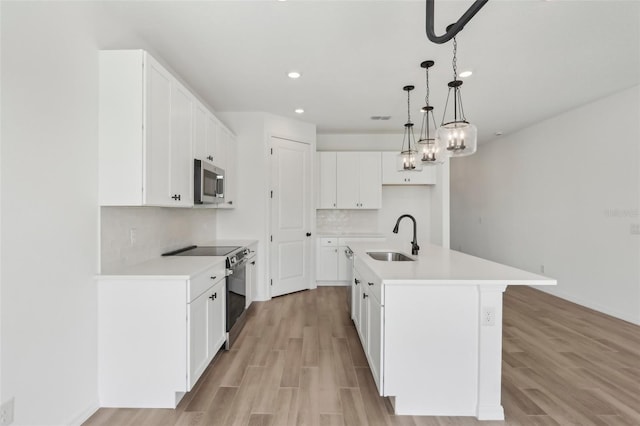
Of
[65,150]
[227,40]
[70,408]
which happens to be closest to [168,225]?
[65,150]

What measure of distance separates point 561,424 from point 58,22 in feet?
12.1

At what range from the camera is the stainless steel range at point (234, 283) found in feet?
8.91

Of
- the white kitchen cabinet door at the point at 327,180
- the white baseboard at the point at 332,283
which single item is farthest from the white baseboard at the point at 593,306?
the white kitchen cabinet door at the point at 327,180

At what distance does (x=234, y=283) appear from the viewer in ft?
9.43

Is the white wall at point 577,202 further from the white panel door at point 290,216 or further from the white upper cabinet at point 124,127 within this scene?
the white upper cabinet at point 124,127

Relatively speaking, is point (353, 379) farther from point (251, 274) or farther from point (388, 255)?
point (251, 274)

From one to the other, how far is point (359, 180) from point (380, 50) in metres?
2.75

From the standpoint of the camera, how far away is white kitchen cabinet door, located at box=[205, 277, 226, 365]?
7.50 feet

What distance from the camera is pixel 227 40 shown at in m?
2.52

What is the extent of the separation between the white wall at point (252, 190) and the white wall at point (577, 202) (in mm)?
4288

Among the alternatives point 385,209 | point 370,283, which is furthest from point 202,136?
point 385,209

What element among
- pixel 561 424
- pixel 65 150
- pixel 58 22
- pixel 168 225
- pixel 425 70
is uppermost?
pixel 425 70

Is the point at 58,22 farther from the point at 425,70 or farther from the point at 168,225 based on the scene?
the point at 425,70

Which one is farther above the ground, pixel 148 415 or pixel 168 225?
pixel 168 225
